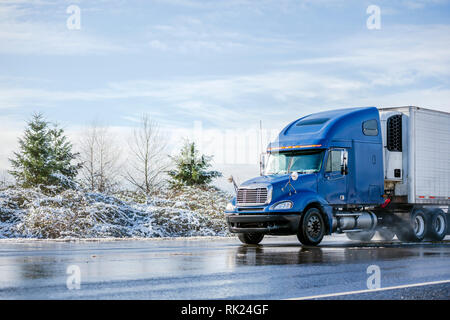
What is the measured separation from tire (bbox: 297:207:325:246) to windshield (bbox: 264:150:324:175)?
4.34 feet

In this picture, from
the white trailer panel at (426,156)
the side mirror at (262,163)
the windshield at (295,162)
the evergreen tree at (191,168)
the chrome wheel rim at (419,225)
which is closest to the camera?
the windshield at (295,162)

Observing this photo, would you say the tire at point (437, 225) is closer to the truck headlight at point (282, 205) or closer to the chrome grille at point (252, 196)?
the truck headlight at point (282, 205)

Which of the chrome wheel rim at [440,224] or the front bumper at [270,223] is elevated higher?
the front bumper at [270,223]

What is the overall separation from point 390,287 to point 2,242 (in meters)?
14.8

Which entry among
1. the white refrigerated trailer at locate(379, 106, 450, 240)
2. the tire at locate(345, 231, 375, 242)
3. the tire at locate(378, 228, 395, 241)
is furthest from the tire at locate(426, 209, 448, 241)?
the tire at locate(345, 231, 375, 242)

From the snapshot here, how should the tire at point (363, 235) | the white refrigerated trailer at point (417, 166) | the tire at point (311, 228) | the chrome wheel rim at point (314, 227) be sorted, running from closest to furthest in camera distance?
the tire at point (311, 228) < the chrome wheel rim at point (314, 227) < the white refrigerated trailer at point (417, 166) < the tire at point (363, 235)

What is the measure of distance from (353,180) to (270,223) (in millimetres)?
3651

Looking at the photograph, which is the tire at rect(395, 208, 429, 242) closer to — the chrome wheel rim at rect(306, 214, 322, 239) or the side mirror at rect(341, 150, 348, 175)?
the side mirror at rect(341, 150, 348, 175)

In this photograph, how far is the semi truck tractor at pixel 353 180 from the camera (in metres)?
18.5

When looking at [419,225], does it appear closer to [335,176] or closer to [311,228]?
[335,176]

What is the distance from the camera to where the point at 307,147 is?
19.3 meters

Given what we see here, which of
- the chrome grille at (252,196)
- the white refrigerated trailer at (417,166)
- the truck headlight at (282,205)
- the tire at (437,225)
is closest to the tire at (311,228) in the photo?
the truck headlight at (282,205)

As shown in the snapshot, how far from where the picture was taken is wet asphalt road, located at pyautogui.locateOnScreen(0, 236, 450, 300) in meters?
8.67

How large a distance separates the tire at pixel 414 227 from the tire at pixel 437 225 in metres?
0.22
